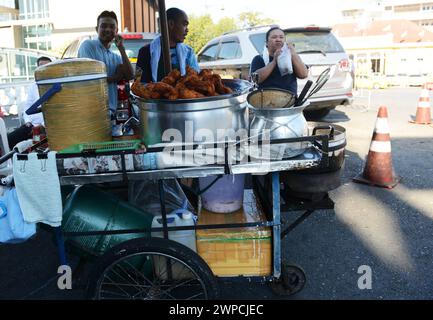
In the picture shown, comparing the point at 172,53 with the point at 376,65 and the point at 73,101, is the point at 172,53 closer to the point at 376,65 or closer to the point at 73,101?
the point at 73,101

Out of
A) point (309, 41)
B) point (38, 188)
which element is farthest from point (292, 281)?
point (309, 41)

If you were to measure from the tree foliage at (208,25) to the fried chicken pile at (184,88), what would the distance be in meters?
24.6

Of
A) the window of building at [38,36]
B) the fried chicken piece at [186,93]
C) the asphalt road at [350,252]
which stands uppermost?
the window of building at [38,36]

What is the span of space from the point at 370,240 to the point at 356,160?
7.97ft

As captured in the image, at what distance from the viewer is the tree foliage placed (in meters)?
31.2

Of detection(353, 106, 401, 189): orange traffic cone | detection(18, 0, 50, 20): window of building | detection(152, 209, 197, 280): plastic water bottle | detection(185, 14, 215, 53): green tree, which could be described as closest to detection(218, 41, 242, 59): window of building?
detection(353, 106, 401, 189): orange traffic cone

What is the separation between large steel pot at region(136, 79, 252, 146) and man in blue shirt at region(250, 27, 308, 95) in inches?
55.7

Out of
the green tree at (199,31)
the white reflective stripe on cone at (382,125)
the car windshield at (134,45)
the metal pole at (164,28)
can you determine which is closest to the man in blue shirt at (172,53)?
the metal pole at (164,28)

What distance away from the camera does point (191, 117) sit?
1.95 meters

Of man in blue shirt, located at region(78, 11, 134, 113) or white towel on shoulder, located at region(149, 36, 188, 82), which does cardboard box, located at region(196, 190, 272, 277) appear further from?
man in blue shirt, located at region(78, 11, 134, 113)

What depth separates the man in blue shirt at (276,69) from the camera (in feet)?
11.1

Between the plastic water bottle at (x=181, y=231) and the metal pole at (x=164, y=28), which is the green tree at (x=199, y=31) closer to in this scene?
the metal pole at (x=164, y=28)

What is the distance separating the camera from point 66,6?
82.8 feet
